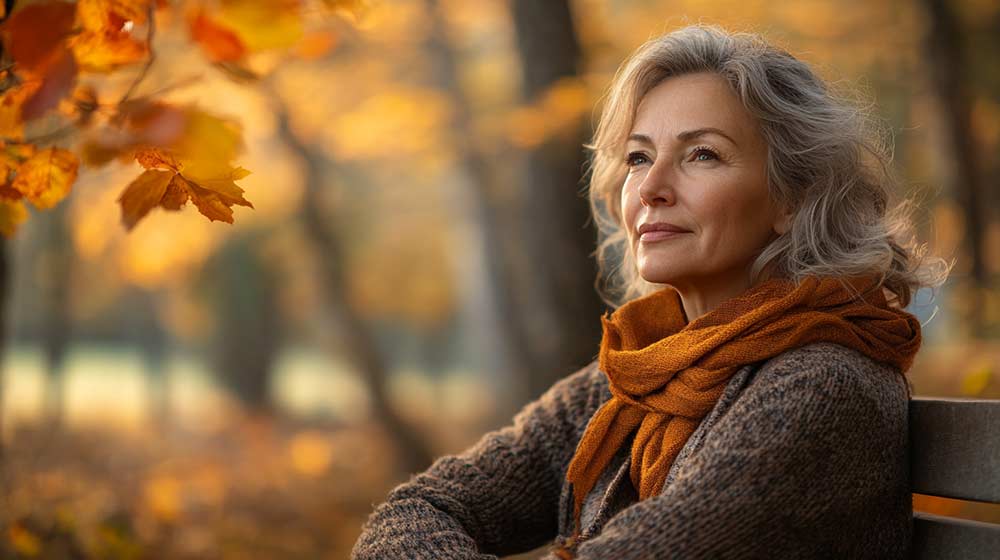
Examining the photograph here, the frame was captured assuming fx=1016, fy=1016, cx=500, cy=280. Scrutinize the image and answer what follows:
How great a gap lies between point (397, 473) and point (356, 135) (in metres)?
3.37

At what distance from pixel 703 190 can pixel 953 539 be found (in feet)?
2.68

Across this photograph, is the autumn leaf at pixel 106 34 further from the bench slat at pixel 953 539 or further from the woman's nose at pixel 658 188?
the bench slat at pixel 953 539

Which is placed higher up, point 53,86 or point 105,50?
point 105,50

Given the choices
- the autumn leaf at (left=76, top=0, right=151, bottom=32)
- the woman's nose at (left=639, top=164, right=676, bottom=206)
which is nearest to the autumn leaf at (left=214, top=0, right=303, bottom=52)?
the autumn leaf at (left=76, top=0, right=151, bottom=32)

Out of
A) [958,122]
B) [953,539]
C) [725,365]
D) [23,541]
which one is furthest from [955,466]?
[958,122]

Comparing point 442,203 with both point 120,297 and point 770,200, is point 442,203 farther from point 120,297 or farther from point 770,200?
point 770,200

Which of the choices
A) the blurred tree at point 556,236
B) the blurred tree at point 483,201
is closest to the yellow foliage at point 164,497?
the blurred tree at point 483,201

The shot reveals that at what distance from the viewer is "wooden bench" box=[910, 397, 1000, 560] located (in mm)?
1802

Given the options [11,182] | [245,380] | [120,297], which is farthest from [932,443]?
[120,297]

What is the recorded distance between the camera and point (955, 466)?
73.3 inches

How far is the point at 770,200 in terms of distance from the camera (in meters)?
2.14

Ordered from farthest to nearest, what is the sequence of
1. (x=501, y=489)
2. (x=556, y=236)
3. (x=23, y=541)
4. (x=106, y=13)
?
(x=556, y=236) → (x=23, y=541) → (x=501, y=489) → (x=106, y=13)

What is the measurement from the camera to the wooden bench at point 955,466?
180 centimetres

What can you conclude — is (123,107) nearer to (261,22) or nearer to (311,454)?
(261,22)
